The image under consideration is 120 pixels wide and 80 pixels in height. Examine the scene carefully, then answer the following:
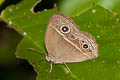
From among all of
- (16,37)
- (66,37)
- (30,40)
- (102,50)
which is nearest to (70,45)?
(66,37)

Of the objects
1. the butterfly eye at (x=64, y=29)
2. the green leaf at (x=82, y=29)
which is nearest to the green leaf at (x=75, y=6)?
the green leaf at (x=82, y=29)

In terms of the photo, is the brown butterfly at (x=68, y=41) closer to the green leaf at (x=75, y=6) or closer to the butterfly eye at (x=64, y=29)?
the butterfly eye at (x=64, y=29)

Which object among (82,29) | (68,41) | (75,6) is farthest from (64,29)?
(75,6)

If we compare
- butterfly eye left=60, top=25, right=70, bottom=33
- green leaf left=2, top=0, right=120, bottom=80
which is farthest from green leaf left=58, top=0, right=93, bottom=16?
butterfly eye left=60, top=25, right=70, bottom=33

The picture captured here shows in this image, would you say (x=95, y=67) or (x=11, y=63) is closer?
(x=95, y=67)

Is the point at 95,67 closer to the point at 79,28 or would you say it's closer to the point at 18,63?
the point at 79,28

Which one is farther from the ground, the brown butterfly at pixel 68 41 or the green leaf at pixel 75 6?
the green leaf at pixel 75 6

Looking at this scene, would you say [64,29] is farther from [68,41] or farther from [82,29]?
[82,29]

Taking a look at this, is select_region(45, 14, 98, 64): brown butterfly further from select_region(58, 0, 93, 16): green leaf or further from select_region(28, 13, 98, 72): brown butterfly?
select_region(58, 0, 93, 16): green leaf
